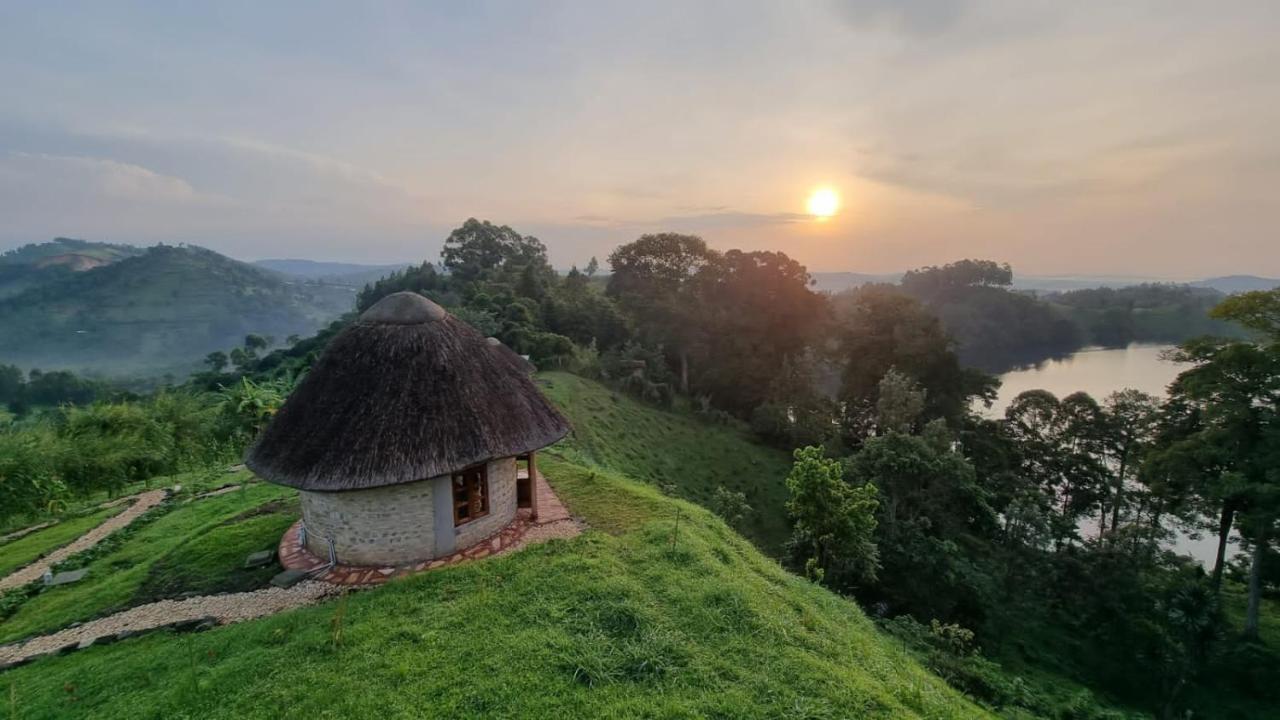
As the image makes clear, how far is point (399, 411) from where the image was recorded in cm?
1009

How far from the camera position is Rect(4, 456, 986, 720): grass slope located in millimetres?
6648

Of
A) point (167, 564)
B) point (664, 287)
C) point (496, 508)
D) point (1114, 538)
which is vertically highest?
point (664, 287)

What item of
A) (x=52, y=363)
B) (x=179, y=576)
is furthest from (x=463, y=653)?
(x=52, y=363)

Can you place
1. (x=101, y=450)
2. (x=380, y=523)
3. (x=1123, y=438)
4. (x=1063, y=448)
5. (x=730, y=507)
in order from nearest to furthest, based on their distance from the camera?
(x=380, y=523)
(x=730, y=507)
(x=101, y=450)
(x=1123, y=438)
(x=1063, y=448)

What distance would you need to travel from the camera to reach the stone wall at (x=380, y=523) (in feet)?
32.7

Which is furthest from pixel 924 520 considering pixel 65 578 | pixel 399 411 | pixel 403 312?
pixel 65 578

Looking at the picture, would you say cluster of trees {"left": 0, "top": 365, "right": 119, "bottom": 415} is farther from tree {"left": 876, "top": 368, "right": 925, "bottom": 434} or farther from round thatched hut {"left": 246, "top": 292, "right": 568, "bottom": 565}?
tree {"left": 876, "top": 368, "right": 925, "bottom": 434}

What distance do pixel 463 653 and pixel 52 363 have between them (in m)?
125

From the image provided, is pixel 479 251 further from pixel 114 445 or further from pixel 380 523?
pixel 380 523

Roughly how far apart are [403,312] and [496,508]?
4677 millimetres

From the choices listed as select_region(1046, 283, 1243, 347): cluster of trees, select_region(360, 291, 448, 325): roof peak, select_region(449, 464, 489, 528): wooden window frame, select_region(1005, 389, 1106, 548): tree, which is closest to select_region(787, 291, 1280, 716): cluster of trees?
select_region(1005, 389, 1106, 548): tree

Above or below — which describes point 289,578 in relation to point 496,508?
below

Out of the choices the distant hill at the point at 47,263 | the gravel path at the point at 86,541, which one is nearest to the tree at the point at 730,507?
the gravel path at the point at 86,541

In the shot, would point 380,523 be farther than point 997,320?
No
